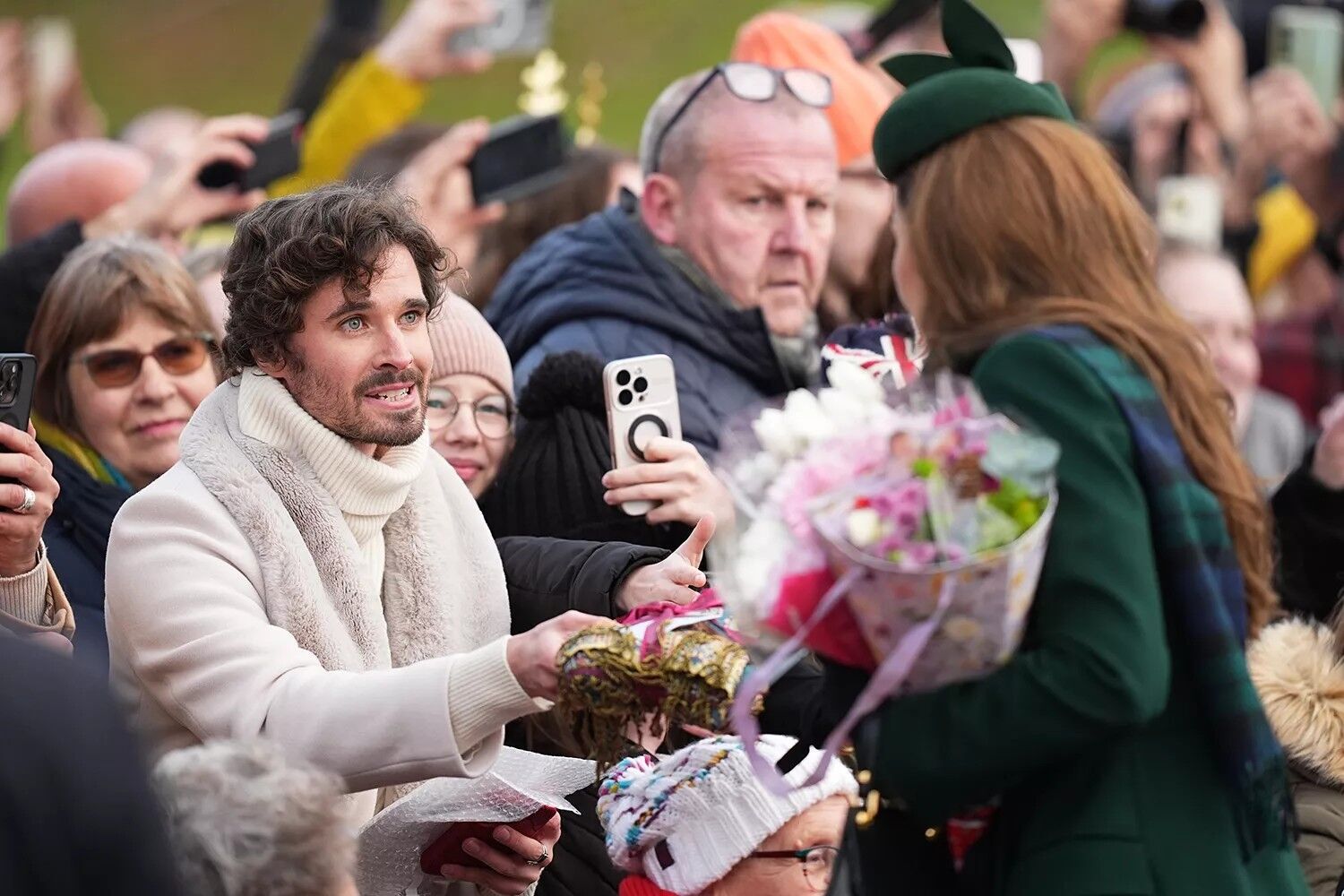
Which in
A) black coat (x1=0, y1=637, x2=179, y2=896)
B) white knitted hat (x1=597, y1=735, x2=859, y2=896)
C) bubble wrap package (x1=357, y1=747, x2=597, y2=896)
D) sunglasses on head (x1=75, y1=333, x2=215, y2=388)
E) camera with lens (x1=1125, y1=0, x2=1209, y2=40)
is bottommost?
white knitted hat (x1=597, y1=735, x2=859, y2=896)

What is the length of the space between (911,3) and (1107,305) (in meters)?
4.80

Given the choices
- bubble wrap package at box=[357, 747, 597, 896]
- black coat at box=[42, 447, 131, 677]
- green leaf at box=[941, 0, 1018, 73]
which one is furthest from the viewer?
black coat at box=[42, 447, 131, 677]

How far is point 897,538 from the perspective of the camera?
254 cm

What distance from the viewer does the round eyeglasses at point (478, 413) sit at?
463cm

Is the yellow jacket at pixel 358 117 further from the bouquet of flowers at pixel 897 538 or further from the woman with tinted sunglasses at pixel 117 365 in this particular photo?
the bouquet of flowers at pixel 897 538

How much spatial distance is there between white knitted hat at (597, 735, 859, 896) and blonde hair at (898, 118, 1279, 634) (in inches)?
40.9

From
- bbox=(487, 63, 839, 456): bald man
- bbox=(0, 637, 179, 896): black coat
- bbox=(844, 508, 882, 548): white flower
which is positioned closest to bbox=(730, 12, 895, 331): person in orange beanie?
bbox=(487, 63, 839, 456): bald man

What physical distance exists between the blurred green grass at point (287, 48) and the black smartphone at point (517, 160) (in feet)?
13.5

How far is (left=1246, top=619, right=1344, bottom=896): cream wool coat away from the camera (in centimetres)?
381

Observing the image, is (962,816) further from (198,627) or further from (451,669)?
(198,627)

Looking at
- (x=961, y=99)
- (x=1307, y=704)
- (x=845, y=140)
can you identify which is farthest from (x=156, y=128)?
(x=961, y=99)

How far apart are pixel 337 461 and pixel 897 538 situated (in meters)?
1.26

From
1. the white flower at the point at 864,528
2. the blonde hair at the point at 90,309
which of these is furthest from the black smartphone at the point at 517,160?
the white flower at the point at 864,528

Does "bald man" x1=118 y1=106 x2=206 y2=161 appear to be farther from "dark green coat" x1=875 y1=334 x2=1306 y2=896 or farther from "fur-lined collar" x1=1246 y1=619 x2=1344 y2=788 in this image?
"dark green coat" x1=875 y1=334 x2=1306 y2=896
